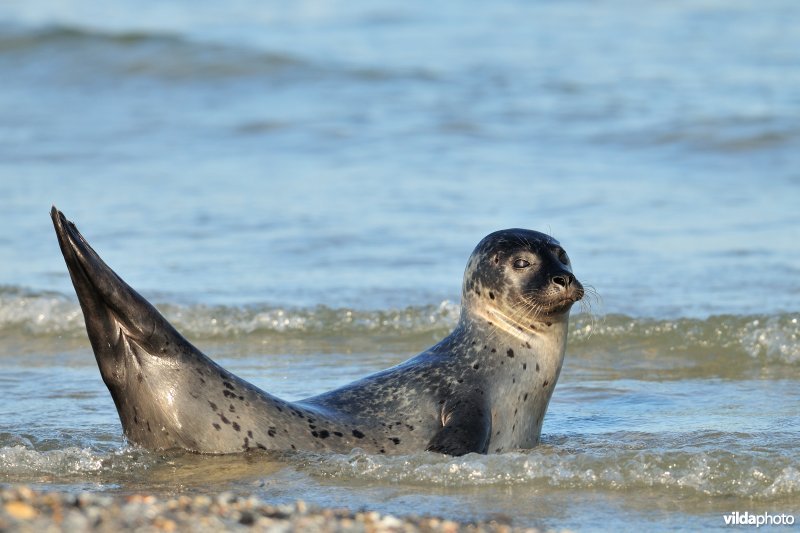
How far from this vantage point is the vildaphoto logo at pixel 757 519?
5695 millimetres

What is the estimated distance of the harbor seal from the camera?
246 inches

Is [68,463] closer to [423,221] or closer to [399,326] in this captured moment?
[399,326]

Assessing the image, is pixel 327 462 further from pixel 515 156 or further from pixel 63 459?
pixel 515 156

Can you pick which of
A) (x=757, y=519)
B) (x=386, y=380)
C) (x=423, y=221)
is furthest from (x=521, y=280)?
(x=423, y=221)

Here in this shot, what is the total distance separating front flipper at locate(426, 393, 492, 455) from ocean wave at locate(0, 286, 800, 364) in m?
2.71

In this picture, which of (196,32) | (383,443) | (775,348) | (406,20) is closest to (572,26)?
(406,20)

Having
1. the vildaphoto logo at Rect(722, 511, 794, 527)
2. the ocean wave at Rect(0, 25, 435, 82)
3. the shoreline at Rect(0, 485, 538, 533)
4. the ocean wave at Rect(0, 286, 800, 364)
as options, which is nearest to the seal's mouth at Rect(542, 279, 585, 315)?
the vildaphoto logo at Rect(722, 511, 794, 527)

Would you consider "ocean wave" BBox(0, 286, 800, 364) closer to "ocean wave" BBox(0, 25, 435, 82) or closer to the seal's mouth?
the seal's mouth

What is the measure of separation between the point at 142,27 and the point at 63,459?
20.0 m

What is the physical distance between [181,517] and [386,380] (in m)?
2.40

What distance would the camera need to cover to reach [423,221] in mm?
12945

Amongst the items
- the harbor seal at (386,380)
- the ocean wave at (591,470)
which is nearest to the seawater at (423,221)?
the ocean wave at (591,470)

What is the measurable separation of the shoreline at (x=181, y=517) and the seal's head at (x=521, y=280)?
6.48 ft

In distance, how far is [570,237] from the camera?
12.3 metres
